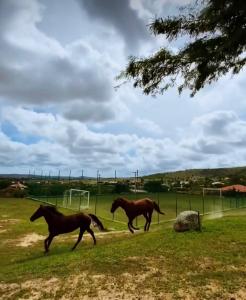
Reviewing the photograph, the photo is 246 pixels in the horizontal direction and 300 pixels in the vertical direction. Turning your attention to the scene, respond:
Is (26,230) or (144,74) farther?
(26,230)

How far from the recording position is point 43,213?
19.0 metres

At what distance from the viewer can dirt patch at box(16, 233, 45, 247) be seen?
2166 cm

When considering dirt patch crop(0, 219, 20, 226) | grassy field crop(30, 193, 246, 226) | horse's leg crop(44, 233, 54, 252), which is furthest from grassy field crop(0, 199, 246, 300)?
grassy field crop(30, 193, 246, 226)

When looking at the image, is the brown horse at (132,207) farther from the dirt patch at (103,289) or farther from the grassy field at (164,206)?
the dirt patch at (103,289)

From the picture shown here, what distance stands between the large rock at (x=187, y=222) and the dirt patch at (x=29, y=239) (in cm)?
835

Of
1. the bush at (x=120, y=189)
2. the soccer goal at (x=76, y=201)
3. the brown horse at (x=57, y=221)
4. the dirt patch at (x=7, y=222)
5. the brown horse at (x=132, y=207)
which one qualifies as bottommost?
the dirt patch at (x=7, y=222)

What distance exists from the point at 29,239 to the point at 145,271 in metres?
12.4

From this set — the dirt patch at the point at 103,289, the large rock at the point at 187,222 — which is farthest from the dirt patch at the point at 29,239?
the dirt patch at the point at 103,289

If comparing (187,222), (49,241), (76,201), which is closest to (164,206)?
(76,201)

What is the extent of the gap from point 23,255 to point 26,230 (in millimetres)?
8650

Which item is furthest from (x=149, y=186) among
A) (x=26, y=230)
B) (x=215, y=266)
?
(x=215, y=266)

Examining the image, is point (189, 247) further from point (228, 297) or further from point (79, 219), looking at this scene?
point (79, 219)

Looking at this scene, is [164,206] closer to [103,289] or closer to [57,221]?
[57,221]

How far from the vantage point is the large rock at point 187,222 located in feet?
60.1
